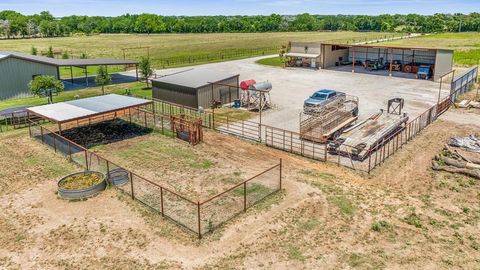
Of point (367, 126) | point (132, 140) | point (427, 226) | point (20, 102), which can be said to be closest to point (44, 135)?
point (132, 140)

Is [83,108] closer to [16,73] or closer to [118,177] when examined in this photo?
[118,177]

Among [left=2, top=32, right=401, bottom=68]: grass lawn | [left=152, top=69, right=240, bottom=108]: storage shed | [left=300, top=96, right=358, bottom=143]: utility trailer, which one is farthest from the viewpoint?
[left=2, top=32, right=401, bottom=68]: grass lawn

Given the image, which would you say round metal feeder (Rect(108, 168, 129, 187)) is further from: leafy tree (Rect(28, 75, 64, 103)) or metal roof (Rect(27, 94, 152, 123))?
leafy tree (Rect(28, 75, 64, 103))

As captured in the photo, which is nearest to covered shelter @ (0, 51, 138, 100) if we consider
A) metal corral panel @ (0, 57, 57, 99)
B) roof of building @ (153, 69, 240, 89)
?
metal corral panel @ (0, 57, 57, 99)

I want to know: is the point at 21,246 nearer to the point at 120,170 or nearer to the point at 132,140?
the point at 120,170

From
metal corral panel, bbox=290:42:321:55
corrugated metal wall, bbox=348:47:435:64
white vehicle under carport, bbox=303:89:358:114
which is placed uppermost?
metal corral panel, bbox=290:42:321:55
